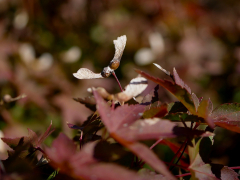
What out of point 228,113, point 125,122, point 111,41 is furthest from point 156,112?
point 111,41

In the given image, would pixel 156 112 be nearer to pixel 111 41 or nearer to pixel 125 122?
pixel 125 122

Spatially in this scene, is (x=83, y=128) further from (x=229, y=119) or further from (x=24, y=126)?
(x=24, y=126)

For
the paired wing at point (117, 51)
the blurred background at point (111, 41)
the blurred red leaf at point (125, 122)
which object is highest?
the paired wing at point (117, 51)

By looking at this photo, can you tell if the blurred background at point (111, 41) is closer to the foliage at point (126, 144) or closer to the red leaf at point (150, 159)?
the foliage at point (126, 144)

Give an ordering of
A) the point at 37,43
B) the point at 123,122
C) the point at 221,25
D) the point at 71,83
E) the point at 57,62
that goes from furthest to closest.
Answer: the point at 221,25, the point at 37,43, the point at 57,62, the point at 71,83, the point at 123,122

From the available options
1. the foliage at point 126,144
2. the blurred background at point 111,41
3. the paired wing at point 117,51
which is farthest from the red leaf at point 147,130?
the blurred background at point 111,41

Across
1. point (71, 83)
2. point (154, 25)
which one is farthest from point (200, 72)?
point (71, 83)
